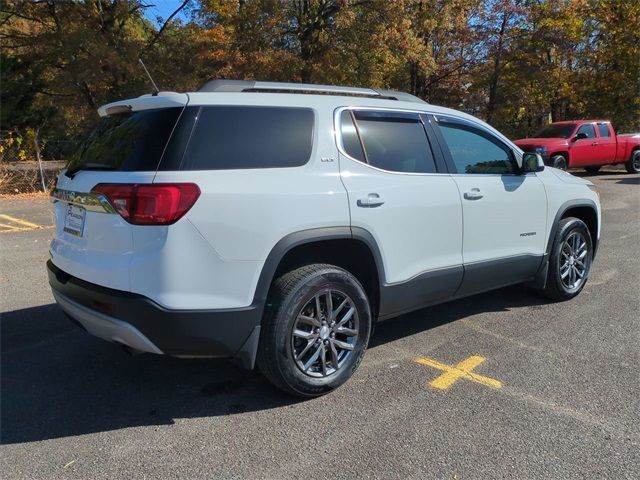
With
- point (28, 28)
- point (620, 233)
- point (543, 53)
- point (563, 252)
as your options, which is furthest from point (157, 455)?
point (543, 53)

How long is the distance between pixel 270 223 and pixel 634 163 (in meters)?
19.1

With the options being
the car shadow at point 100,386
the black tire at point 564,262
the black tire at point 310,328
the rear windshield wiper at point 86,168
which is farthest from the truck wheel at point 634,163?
the rear windshield wiper at point 86,168

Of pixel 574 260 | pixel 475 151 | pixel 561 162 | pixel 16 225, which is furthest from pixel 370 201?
pixel 561 162

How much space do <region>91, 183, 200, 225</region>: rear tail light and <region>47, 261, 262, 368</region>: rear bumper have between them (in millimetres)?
421

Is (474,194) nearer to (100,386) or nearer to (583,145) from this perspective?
(100,386)

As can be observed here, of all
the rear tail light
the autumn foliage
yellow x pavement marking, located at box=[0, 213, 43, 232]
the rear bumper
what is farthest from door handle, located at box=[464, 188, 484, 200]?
the autumn foliage

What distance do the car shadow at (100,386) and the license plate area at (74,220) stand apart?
1.05 meters

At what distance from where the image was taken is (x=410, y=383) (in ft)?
11.9

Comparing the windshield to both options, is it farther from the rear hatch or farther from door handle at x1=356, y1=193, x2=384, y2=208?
the rear hatch

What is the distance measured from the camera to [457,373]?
149 inches

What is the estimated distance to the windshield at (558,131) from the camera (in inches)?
658

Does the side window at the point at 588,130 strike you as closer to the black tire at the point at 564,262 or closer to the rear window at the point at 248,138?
the black tire at the point at 564,262

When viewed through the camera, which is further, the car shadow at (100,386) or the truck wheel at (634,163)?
the truck wheel at (634,163)

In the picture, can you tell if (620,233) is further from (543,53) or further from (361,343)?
(543,53)
